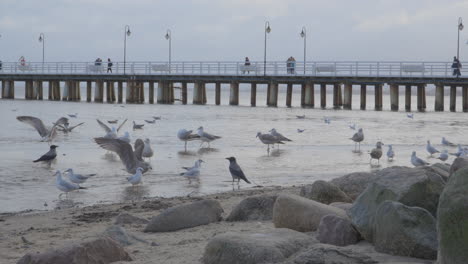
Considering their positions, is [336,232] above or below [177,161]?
above

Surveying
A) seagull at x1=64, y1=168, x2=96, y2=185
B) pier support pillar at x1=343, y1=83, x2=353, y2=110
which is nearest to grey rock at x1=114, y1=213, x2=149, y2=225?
seagull at x1=64, y1=168, x2=96, y2=185

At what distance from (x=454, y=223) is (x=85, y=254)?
250 cm

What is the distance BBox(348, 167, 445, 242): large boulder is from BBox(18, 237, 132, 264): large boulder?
1710 mm

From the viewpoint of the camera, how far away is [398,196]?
16.9ft

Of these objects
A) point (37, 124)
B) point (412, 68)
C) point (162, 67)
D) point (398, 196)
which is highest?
point (162, 67)

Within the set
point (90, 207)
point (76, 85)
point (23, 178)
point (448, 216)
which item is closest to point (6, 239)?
point (90, 207)

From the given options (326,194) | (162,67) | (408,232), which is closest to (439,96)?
(162,67)

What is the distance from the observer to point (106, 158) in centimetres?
1446

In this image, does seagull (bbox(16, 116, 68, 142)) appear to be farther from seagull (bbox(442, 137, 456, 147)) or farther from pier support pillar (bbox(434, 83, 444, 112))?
pier support pillar (bbox(434, 83, 444, 112))

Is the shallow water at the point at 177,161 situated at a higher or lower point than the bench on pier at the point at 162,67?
lower

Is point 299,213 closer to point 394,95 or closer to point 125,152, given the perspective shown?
point 125,152

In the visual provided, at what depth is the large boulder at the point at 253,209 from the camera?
22.1ft

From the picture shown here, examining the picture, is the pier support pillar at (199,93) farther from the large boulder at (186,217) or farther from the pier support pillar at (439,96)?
the large boulder at (186,217)

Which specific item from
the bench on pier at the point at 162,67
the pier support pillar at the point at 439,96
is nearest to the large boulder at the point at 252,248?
the pier support pillar at the point at 439,96
